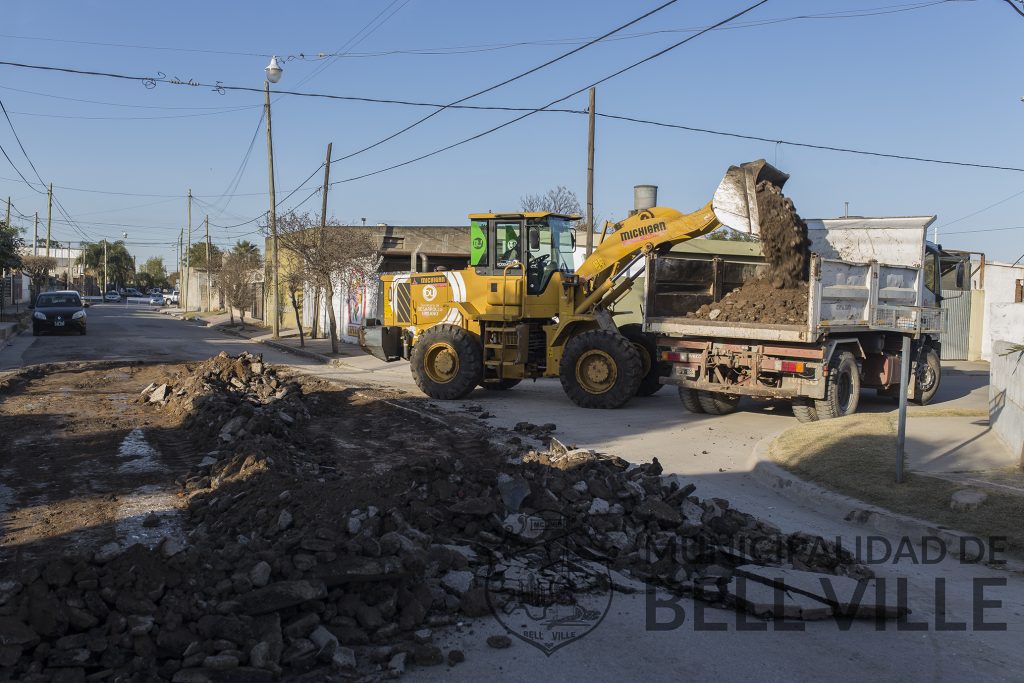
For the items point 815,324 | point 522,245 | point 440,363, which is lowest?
point 440,363

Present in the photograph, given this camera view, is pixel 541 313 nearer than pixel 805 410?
No

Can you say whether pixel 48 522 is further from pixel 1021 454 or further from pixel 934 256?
pixel 934 256

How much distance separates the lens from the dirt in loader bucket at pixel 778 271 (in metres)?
12.4

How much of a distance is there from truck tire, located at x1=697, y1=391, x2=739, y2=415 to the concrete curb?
4.07m

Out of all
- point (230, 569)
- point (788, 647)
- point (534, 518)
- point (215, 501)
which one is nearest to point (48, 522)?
point (215, 501)

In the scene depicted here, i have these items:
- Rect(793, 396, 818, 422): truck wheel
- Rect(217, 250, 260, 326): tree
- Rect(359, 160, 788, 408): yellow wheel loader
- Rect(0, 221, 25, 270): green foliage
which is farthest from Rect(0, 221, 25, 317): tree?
Rect(793, 396, 818, 422): truck wheel

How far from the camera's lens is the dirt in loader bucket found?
12.4 metres

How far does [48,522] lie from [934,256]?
48.7ft

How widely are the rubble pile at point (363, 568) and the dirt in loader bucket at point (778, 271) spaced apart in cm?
Result: 525

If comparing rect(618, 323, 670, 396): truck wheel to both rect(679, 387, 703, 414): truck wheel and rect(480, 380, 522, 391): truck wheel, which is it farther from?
rect(480, 380, 522, 391): truck wheel

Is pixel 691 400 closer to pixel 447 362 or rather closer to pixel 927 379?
pixel 447 362

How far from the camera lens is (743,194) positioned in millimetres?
12805

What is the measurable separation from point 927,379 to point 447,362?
30.0ft

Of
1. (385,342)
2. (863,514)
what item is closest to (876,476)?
(863,514)
